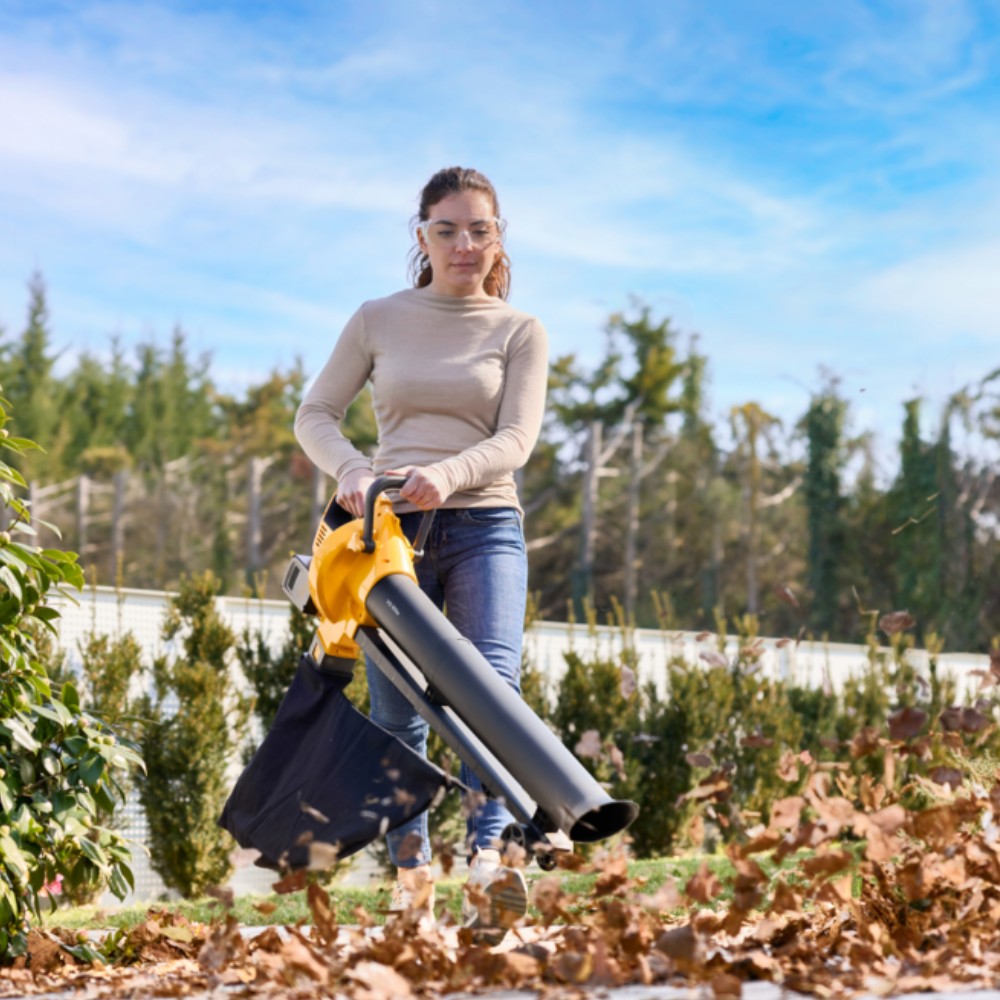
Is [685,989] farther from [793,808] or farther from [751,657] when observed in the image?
[751,657]

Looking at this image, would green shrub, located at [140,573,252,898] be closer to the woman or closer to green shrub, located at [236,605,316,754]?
green shrub, located at [236,605,316,754]

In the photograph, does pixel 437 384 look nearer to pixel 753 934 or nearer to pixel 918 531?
pixel 753 934

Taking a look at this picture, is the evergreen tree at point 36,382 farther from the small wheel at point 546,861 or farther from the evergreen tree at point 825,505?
the small wheel at point 546,861

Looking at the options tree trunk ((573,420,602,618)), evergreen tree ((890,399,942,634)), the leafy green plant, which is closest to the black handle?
the leafy green plant

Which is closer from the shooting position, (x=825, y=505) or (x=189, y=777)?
(x=189, y=777)

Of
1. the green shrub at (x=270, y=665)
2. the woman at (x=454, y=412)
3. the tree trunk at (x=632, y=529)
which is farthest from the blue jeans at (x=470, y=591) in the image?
the tree trunk at (x=632, y=529)

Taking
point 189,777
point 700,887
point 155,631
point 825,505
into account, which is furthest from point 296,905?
point 825,505

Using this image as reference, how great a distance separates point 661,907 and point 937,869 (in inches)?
21.9

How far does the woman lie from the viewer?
2.83m

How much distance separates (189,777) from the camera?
6.22 m

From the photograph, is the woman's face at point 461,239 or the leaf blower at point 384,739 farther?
the woman's face at point 461,239

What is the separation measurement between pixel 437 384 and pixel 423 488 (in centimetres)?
43

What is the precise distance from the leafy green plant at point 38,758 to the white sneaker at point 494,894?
809 mm

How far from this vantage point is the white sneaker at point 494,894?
2.08 m
